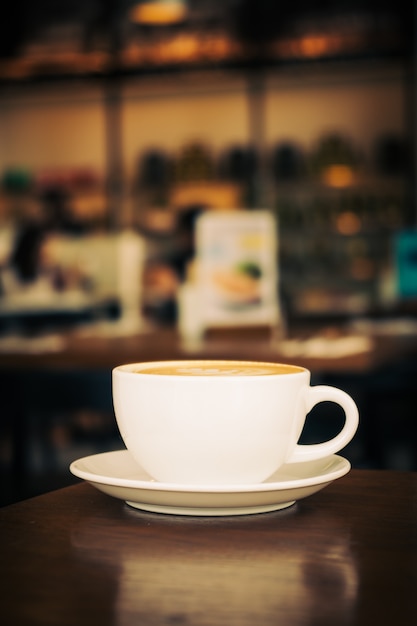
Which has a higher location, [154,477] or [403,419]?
[154,477]

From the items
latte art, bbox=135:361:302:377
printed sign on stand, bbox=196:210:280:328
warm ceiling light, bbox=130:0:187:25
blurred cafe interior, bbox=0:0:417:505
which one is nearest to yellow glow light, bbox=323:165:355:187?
blurred cafe interior, bbox=0:0:417:505

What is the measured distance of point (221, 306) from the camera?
2.96 metres

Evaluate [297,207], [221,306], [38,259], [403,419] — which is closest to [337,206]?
[297,207]

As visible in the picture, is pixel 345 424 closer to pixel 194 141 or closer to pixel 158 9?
pixel 158 9

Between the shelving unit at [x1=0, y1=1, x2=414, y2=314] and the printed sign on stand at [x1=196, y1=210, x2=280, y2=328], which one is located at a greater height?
the shelving unit at [x1=0, y1=1, x2=414, y2=314]

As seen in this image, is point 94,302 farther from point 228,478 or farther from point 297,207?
point 228,478

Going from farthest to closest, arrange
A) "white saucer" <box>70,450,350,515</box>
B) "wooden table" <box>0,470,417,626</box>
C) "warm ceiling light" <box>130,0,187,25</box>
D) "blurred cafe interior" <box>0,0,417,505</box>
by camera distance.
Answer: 1. "blurred cafe interior" <box>0,0,417,505</box>
2. "warm ceiling light" <box>130,0,187,25</box>
3. "white saucer" <box>70,450,350,515</box>
4. "wooden table" <box>0,470,417,626</box>

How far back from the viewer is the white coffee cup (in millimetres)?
705

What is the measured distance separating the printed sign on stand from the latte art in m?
2.08

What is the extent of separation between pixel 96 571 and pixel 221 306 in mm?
2387

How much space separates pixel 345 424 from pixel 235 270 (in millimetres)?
2196

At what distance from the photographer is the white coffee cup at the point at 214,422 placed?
2.31ft

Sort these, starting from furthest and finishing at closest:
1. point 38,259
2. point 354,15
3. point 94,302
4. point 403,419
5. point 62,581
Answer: point 354,15 → point 38,259 → point 94,302 → point 403,419 → point 62,581

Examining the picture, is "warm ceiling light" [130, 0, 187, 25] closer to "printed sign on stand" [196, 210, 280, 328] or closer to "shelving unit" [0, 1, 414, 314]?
"shelving unit" [0, 1, 414, 314]
